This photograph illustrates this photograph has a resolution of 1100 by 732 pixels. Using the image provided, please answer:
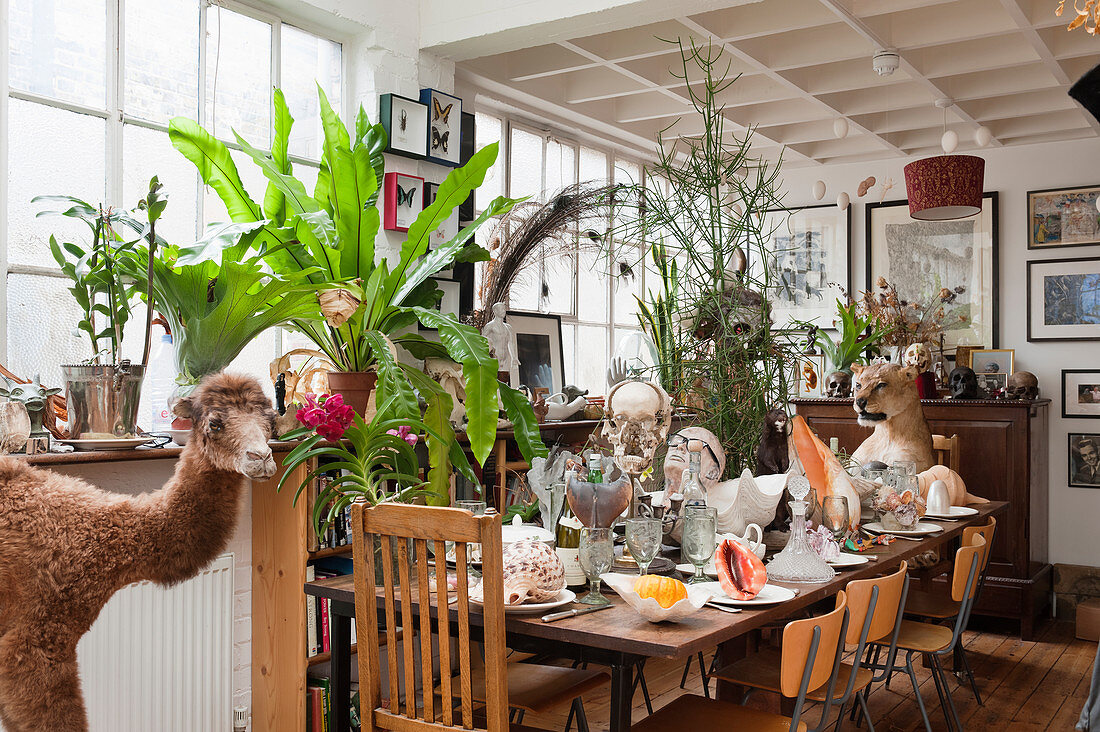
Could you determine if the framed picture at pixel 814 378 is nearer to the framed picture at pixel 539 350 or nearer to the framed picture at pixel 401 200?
the framed picture at pixel 539 350

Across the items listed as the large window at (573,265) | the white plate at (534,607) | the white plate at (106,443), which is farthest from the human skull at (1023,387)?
the white plate at (106,443)

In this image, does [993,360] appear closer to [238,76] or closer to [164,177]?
[238,76]

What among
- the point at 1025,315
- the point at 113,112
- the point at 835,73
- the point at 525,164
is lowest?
the point at 1025,315

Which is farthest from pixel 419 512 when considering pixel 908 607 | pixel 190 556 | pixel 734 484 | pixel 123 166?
pixel 908 607

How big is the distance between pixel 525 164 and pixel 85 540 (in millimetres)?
3593

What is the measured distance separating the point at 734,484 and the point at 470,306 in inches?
78.8

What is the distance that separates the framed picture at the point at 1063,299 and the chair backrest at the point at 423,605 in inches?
191

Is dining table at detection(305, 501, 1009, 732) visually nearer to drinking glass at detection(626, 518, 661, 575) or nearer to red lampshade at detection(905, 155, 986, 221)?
drinking glass at detection(626, 518, 661, 575)

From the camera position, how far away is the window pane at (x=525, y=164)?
5191mm

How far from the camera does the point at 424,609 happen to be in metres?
1.94

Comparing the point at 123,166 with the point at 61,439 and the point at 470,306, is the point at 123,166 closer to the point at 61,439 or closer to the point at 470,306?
the point at 61,439

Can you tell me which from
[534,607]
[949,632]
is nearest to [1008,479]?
[949,632]

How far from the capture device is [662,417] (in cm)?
265

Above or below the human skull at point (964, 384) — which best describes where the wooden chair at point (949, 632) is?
below
